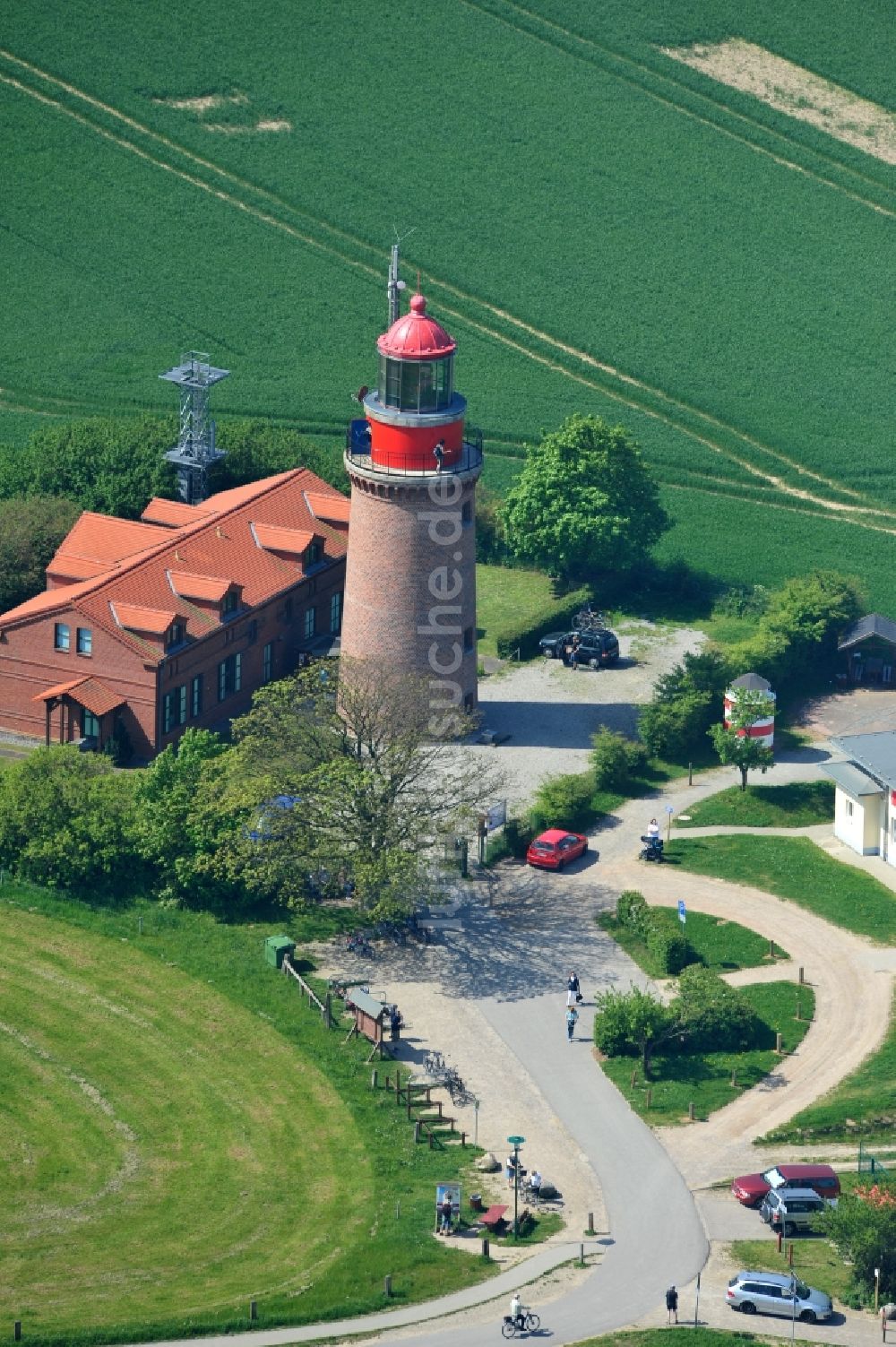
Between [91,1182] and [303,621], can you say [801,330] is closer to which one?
[303,621]

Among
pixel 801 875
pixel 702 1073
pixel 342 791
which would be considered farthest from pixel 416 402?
pixel 702 1073

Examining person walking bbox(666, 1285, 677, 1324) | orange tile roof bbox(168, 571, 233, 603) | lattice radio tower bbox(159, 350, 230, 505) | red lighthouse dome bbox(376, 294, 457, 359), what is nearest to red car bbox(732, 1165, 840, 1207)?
person walking bbox(666, 1285, 677, 1324)

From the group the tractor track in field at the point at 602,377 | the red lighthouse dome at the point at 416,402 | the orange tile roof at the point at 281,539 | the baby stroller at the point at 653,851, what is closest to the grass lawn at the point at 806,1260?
the baby stroller at the point at 653,851

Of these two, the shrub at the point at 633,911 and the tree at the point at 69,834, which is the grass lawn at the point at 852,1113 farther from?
the tree at the point at 69,834

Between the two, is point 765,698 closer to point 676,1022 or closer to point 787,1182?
point 676,1022

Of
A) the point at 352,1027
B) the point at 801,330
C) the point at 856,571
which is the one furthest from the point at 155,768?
the point at 801,330

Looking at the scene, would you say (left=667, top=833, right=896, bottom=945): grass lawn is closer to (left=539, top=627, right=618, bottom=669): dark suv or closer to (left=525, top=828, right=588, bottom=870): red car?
(left=525, top=828, right=588, bottom=870): red car
